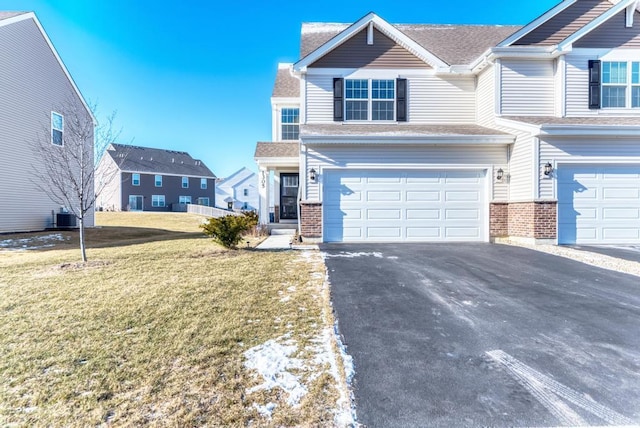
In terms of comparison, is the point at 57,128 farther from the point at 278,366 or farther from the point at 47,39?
the point at 278,366

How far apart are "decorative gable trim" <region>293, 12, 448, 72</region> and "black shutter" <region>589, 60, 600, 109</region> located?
180 inches

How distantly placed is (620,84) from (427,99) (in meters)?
6.13

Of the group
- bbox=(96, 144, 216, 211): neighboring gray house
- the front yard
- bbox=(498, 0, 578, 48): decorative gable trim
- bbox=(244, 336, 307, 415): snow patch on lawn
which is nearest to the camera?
the front yard

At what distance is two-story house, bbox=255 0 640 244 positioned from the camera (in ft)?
29.6

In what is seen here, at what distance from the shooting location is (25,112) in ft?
42.7

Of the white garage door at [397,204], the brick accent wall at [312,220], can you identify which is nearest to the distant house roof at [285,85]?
the white garage door at [397,204]

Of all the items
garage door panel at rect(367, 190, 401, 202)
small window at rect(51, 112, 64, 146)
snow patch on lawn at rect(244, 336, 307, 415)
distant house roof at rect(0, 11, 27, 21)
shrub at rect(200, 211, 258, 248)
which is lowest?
snow patch on lawn at rect(244, 336, 307, 415)

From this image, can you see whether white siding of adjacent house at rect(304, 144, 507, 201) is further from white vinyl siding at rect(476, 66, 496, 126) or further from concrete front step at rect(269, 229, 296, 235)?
concrete front step at rect(269, 229, 296, 235)

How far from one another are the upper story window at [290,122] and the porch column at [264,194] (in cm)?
214

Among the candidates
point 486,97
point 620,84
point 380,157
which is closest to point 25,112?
point 380,157

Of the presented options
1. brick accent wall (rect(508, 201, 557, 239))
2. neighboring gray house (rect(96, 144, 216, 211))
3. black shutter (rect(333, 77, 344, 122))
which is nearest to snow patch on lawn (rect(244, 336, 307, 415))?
brick accent wall (rect(508, 201, 557, 239))

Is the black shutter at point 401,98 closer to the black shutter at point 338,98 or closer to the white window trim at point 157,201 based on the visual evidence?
the black shutter at point 338,98

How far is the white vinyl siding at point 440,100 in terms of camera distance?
1155 centimetres

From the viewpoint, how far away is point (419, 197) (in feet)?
32.2
